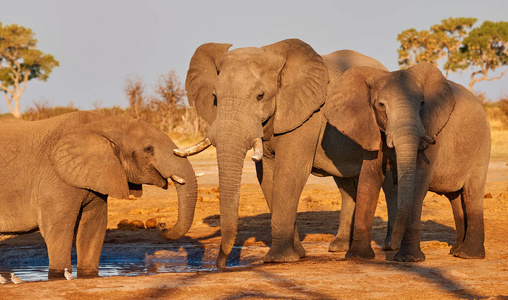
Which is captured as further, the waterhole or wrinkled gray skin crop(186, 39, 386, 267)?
the waterhole

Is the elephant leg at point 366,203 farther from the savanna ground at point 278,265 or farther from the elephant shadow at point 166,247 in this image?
the elephant shadow at point 166,247

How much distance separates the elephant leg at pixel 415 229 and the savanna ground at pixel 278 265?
0.15 meters

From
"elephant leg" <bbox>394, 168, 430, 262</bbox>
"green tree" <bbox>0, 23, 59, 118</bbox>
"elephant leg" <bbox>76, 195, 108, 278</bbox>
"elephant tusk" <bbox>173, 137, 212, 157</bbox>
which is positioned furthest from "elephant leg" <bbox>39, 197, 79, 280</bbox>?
"green tree" <bbox>0, 23, 59, 118</bbox>

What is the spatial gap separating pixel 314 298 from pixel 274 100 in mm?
2760

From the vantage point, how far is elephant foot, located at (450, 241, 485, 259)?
8031 mm

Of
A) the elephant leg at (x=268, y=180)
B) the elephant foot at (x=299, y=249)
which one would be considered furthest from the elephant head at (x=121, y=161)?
the elephant foot at (x=299, y=249)

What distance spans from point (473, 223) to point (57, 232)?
435 centimetres

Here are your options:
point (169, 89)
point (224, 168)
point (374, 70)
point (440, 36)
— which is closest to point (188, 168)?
point (224, 168)

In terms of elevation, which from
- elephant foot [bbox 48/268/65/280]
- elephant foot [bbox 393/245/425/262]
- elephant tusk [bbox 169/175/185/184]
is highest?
elephant tusk [bbox 169/175/185/184]

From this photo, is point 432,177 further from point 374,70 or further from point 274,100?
point 274,100

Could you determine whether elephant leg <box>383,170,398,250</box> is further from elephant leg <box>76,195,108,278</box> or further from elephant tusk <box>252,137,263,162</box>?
elephant leg <box>76,195,108,278</box>

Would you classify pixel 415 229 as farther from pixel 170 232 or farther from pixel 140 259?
pixel 140 259

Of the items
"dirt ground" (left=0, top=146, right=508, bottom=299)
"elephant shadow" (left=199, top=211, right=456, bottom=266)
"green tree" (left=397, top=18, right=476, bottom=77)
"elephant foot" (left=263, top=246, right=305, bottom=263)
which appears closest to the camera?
"dirt ground" (left=0, top=146, right=508, bottom=299)

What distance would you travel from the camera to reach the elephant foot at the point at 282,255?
7.91m
